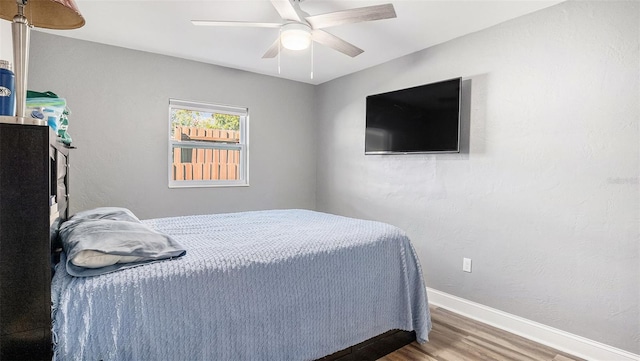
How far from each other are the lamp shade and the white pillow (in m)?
0.96

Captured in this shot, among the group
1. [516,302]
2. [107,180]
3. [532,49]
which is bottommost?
[516,302]

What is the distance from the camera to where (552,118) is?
7.76 feet

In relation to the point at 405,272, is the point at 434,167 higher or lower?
higher

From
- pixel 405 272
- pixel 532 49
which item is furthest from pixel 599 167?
pixel 405 272

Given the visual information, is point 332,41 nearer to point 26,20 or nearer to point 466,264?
point 26,20

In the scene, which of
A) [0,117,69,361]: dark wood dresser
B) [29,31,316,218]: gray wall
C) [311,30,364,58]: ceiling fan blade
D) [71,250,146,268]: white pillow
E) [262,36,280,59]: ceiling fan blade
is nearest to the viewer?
[0,117,69,361]: dark wood dresser

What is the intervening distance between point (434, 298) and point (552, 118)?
5.96 feet

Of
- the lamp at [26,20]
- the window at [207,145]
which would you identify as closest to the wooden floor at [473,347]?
the lamp at [26,20]

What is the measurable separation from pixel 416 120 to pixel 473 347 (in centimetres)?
191

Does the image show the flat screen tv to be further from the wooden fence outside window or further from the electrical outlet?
the wooden fence outside window

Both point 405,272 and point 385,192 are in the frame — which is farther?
point 385,192

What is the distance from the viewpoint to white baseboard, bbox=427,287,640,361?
6.97 feet

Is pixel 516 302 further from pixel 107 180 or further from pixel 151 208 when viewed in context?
pixel 107 180

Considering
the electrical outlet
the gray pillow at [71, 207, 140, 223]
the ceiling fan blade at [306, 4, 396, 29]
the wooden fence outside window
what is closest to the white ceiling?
the ceiling fan blade at [306, 4, 396, 29]
